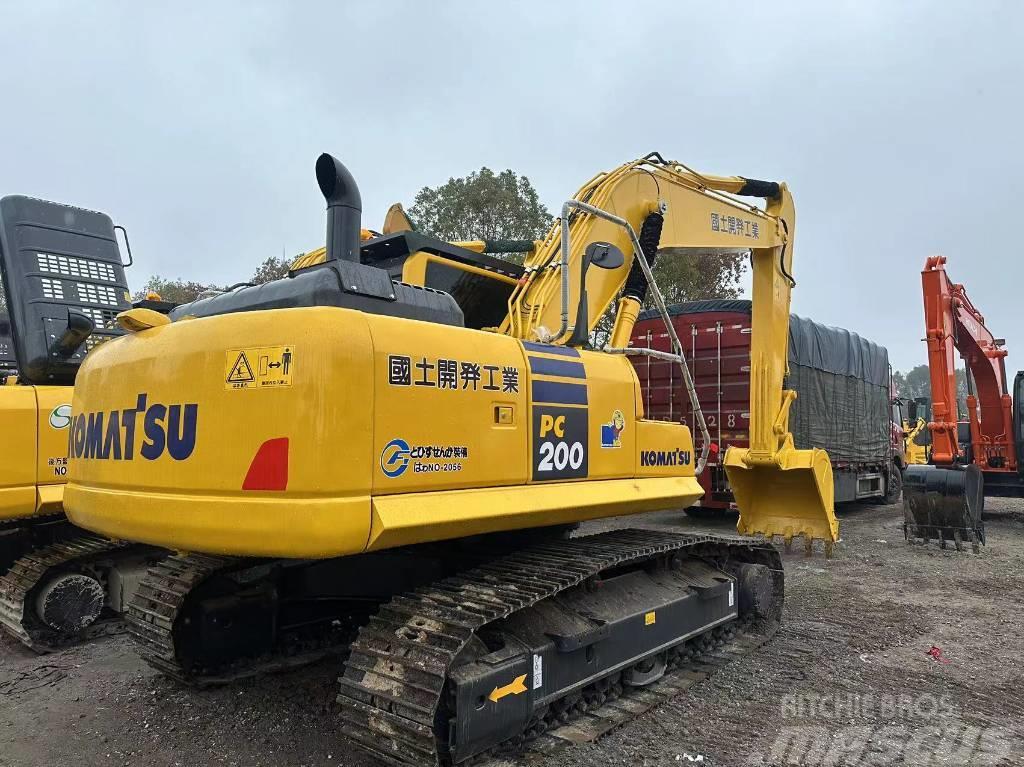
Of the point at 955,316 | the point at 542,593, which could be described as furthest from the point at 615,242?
the point at 955,316

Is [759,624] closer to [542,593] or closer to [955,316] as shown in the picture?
[542,593]

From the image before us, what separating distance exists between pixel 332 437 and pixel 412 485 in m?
0.40

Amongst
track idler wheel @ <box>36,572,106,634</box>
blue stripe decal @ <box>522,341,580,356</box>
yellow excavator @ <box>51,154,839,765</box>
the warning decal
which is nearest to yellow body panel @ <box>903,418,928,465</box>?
yellow excavator @ <box>51,154,839,765</box>

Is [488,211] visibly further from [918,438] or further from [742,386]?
[918,438]

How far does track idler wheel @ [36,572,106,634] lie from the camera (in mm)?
5219

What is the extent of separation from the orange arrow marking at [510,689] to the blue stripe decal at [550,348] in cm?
149

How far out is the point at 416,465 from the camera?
2893mm

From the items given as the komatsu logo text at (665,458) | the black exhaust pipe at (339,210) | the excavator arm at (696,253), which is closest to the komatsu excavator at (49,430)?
the black exhaust pipe at (339,210)

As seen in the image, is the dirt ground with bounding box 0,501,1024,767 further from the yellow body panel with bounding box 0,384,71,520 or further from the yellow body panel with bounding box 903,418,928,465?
the yellow body panel with bounding box 903,418,928,465

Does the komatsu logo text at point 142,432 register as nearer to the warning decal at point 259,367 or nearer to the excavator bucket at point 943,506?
the warning decal at point 259,367

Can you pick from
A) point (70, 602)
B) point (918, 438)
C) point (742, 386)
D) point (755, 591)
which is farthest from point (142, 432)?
point (918, 438)

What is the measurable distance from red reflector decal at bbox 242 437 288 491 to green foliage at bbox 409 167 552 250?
17.8 m

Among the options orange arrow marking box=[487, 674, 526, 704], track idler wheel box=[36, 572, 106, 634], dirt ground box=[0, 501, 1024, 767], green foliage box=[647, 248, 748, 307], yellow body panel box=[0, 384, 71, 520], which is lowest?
dirt ground box=[0, 501, 1024, 767]

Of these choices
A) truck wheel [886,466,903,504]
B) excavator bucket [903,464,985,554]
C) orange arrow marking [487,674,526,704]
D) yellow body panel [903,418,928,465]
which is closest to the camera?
orange arrow marking [487,674,526,704]
